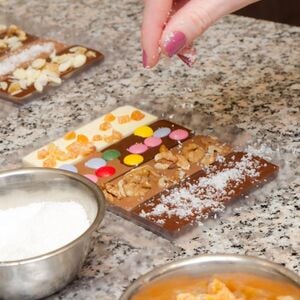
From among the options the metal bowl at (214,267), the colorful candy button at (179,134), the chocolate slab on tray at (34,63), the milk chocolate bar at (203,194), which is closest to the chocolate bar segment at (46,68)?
the chocolate slab on tray at (34,63)

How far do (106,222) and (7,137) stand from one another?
0.27 metres

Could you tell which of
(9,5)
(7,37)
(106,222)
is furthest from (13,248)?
(9,5)

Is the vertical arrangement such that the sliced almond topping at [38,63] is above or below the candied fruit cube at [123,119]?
below

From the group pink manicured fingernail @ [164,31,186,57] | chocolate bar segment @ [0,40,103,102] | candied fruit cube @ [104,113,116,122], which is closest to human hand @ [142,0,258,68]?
pink manicured fingernail @ [164,31,186,57]

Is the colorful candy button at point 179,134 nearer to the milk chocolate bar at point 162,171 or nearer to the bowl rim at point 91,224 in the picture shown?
the milk chocolate bar at point 162,171

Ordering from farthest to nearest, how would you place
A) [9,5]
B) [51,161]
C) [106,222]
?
[9,5], [51,161], [106,222]

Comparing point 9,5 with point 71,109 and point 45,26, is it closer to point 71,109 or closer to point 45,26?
point 45,26

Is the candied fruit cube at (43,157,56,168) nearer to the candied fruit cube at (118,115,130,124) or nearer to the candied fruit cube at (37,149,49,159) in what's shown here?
the candied fruit cube at (37,149,49,159)

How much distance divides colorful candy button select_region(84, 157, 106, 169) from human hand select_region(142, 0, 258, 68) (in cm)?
18

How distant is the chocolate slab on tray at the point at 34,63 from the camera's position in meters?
1.23

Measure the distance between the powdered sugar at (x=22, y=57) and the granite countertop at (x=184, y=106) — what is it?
7cm

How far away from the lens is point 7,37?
1417mm

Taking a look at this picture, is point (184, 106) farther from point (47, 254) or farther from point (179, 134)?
point (47, 254)

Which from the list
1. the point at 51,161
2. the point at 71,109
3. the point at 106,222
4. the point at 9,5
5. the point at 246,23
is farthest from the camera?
the point at 9,5
